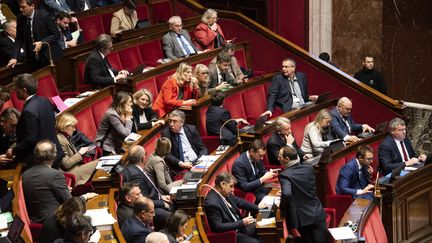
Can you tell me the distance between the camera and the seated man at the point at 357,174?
7.11 metres

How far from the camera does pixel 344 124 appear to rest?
820cm

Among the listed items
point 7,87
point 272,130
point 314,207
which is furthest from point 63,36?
point 314,207

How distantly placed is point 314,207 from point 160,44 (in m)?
3.32

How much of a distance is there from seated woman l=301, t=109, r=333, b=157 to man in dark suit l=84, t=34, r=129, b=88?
1.50 meters

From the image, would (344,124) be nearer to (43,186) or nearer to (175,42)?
(175,42)

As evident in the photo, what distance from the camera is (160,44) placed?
360 inches

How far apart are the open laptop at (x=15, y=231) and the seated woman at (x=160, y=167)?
1.74m

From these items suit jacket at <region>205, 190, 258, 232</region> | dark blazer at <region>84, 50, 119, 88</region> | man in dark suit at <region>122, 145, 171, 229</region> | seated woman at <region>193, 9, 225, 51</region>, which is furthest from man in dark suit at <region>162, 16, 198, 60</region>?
suit jacket at <region>205, 190, 258, 232</region>

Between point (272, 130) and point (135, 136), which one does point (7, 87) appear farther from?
point (272, 130)

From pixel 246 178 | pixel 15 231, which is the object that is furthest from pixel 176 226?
pixel 246 178

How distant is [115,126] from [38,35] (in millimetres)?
1196

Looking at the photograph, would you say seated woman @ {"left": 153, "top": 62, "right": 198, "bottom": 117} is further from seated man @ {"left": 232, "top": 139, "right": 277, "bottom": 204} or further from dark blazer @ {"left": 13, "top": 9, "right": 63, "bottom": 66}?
seated man @ {"left": 232, "top": 139, "right": 277, "bottom": 204}

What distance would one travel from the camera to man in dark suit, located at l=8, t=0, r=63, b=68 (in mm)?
7727

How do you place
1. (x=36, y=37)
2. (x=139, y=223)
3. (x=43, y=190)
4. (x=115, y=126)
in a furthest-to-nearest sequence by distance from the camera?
(x=36, y=37), (x=115, y=126), (x=43, y=190), (x=139, y=223)
